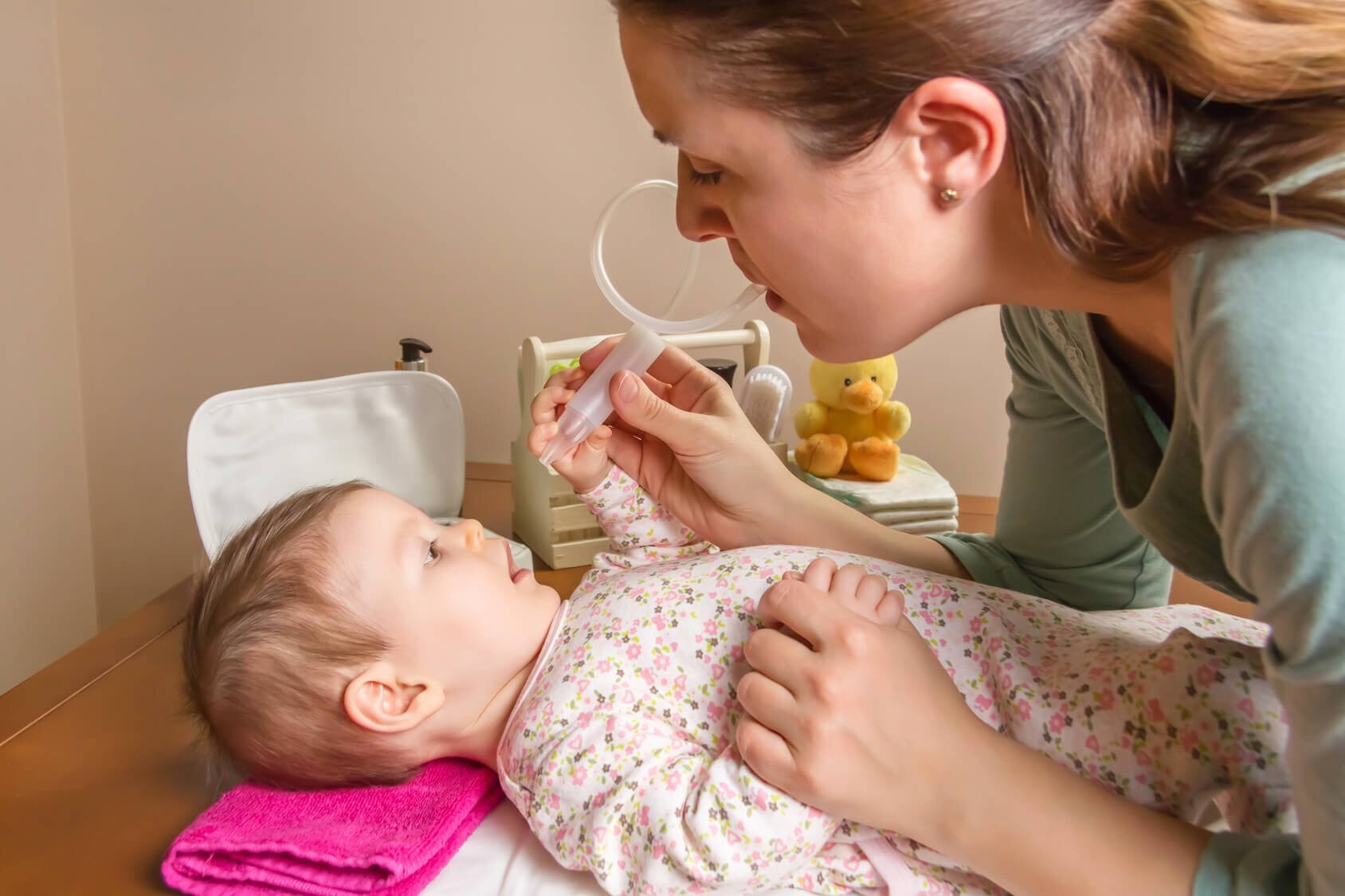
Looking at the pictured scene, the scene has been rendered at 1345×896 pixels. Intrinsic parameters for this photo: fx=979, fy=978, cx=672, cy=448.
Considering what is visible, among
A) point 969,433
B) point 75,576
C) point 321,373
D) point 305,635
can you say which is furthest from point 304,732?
point 75,576

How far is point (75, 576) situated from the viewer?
5.55 ft

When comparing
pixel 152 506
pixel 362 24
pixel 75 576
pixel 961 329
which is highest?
pixel 362 24

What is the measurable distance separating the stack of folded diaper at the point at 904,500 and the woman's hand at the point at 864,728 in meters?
0.50

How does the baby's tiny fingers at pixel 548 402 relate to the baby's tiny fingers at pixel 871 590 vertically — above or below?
above

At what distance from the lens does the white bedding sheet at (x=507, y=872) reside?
71cm

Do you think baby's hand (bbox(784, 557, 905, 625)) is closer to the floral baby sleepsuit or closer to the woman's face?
the floral baby sleepsuit

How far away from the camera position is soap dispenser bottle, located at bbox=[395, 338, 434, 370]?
1.29 m

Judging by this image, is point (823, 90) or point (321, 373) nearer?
point (823, 90)

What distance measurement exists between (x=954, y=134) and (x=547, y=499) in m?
0.72

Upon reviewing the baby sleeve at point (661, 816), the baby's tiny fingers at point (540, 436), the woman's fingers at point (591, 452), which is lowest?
the baby sleeve at point (661, 816)

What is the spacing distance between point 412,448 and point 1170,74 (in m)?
0.94

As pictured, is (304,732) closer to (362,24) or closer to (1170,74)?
(1170,74)

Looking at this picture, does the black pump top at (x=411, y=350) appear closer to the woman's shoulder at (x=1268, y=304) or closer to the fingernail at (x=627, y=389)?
the fingernail at (x=627, y=389)

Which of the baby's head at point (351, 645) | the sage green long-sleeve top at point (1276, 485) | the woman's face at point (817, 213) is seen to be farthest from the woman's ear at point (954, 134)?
the baby's head at point (351, 645)
